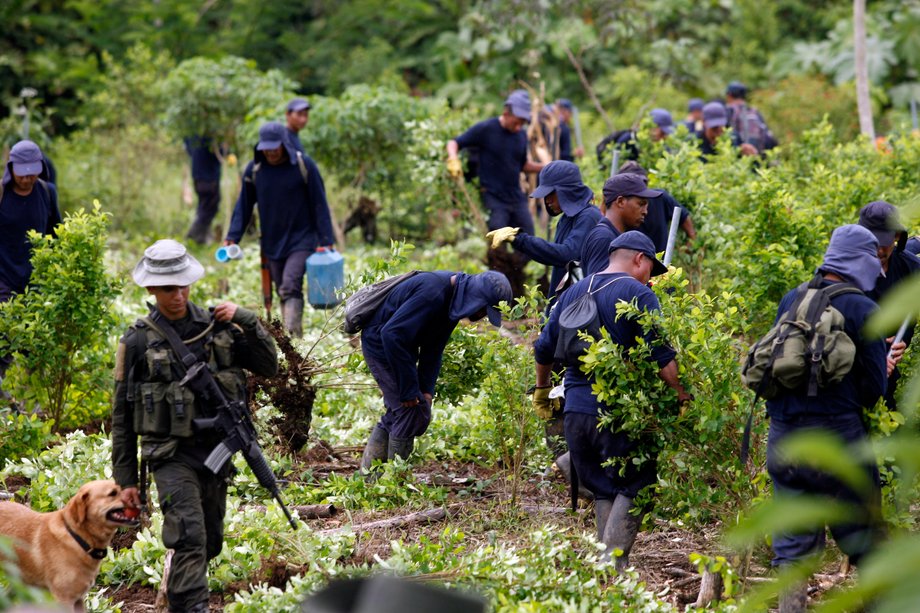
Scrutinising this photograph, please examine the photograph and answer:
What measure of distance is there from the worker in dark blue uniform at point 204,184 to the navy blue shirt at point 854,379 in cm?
1084

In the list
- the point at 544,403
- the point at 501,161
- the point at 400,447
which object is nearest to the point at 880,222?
the point at 544,403

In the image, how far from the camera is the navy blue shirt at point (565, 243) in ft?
23.6

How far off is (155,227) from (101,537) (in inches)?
425

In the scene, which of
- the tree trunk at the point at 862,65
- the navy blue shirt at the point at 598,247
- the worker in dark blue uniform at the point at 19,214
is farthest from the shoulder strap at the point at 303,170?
the tree trunk at the point at 862,65

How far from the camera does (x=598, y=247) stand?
6.68 m

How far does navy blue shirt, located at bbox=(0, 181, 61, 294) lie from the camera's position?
343 inches

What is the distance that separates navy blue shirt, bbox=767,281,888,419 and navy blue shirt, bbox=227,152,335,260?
5.72 metres

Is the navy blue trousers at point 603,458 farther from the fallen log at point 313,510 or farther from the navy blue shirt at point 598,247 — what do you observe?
the fallen log at point 313,510

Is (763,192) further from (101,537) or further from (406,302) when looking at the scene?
(101,537)

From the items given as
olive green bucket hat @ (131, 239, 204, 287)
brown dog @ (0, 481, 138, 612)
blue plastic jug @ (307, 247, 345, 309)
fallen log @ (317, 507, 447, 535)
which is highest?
olive green bucket hat @ (131, 239, 204, 287)

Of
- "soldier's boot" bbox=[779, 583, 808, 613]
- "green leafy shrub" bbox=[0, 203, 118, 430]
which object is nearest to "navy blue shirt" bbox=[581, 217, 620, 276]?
"soldier's boot" bbox=[779, 583, 808, 613]

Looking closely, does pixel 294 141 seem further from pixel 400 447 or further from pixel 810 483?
pixel 810 483

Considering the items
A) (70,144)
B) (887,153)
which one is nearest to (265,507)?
(887,153)

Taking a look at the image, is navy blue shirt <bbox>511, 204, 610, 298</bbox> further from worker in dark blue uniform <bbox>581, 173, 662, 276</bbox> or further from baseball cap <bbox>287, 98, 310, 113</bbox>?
baseball cap <bbox>287, 98, 310, 113</bbox>
